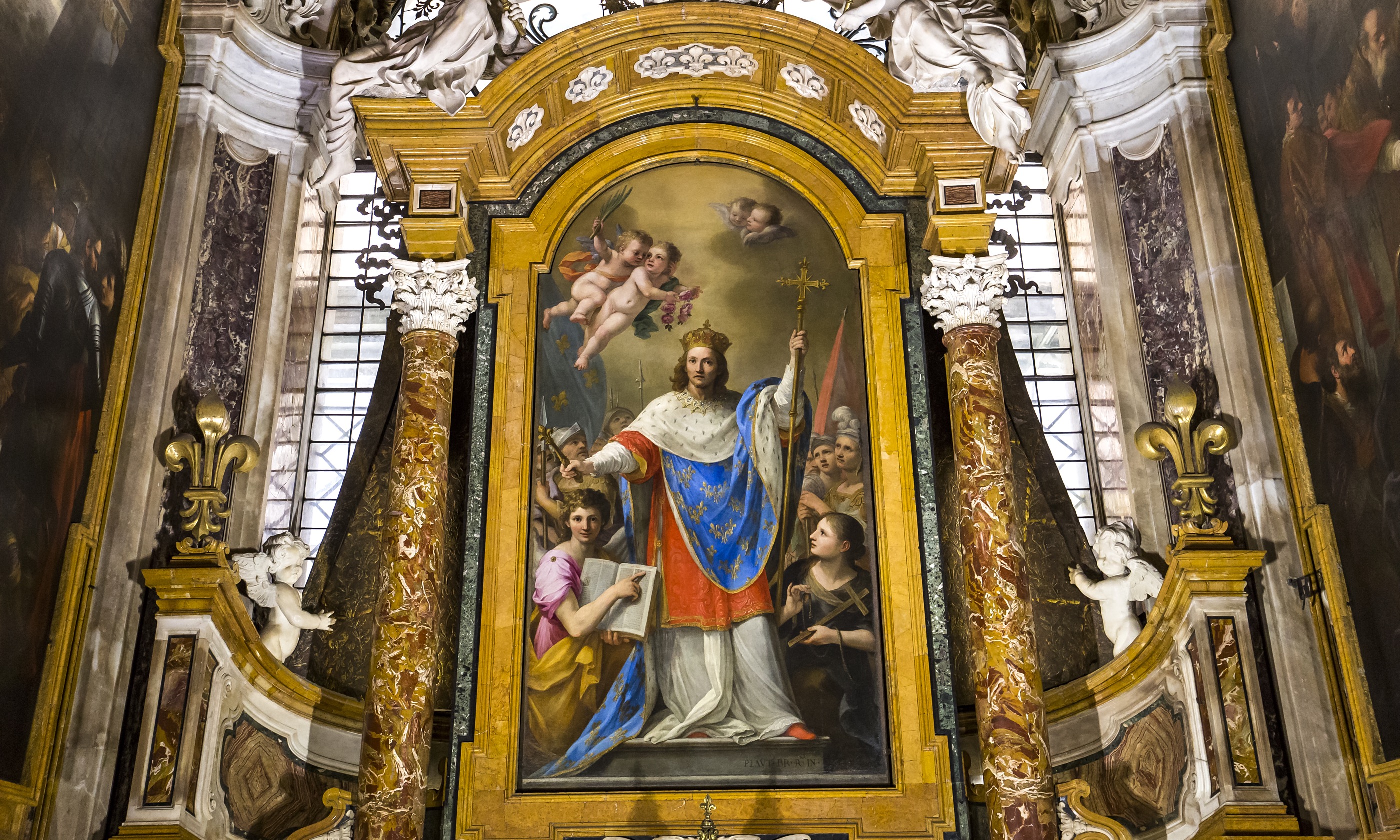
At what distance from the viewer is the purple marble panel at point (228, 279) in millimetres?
9875

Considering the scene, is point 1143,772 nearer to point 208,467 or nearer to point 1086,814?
point 1086,814

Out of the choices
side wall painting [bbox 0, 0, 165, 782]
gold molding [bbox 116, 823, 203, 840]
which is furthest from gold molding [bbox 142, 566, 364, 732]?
gold molding [bbox 116, 823, 203, 840]

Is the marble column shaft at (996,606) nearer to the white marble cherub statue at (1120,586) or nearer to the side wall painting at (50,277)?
the white marble cherub statue at (1120,586)

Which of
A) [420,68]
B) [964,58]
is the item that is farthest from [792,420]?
[420,68]

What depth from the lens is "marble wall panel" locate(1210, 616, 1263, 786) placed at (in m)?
8.10

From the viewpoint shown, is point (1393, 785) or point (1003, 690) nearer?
point (1393, 785)

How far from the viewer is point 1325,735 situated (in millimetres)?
8234

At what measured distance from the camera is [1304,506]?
28.6 ft

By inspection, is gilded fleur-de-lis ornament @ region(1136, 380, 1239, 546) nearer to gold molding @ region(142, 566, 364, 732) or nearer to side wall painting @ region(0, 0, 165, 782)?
gold molding @ region(142, 566, 364, 732)

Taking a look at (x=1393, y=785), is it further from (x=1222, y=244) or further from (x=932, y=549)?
(x=1222, y=244)

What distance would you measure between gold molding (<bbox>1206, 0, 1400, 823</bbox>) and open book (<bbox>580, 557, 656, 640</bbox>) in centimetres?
410

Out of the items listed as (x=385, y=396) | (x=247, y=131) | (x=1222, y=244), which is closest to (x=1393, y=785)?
(x=1222, y=244)

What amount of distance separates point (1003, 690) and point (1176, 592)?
3.92 feet

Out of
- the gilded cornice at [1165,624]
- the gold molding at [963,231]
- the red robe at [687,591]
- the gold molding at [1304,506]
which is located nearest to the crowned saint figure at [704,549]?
the red robe at [687,591]
